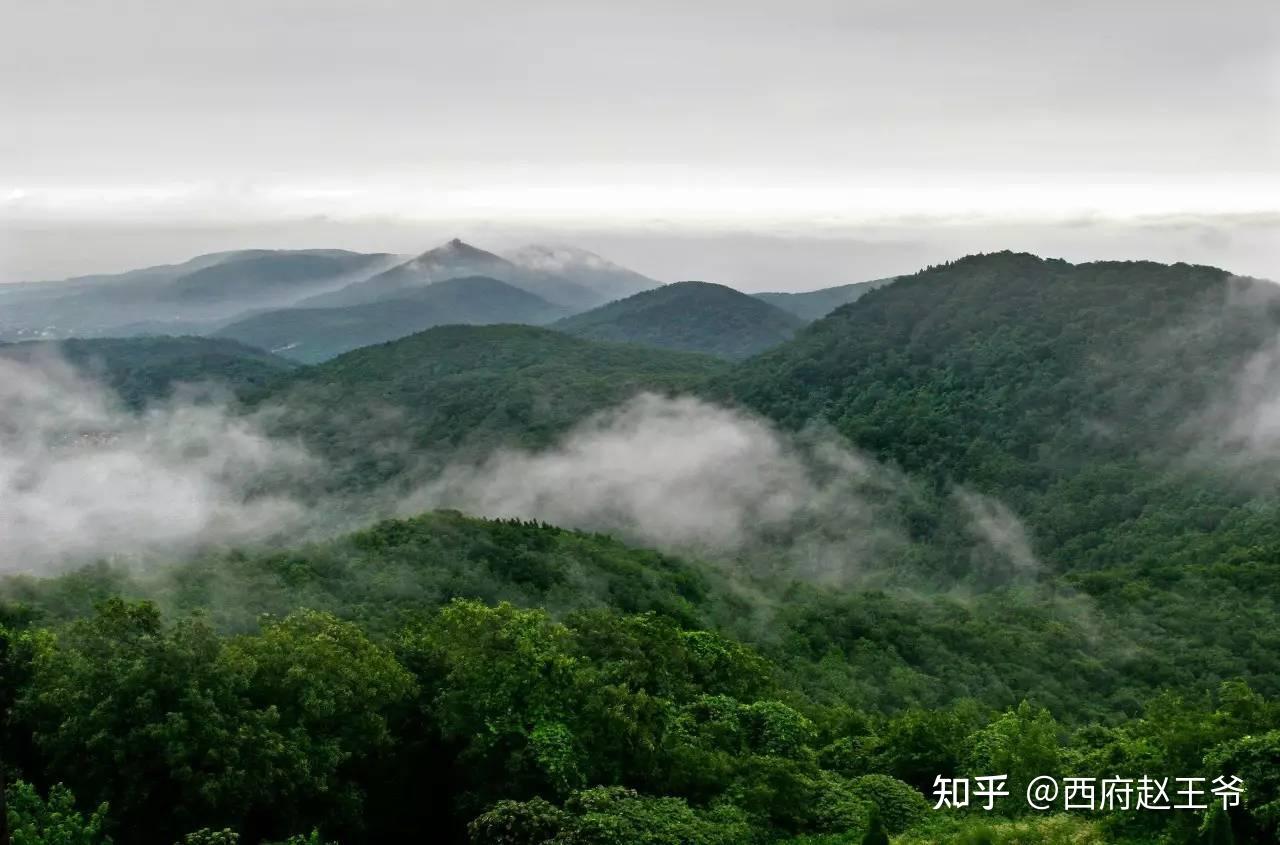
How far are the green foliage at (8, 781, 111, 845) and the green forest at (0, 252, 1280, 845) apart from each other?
85mm

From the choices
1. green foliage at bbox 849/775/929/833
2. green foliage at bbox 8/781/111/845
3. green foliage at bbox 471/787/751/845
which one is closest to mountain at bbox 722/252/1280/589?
green foliage at bbox 849/775/929/833

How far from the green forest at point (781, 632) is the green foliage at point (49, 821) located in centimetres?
8

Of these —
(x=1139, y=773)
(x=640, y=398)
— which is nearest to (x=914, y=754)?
(x=1139, y=773)

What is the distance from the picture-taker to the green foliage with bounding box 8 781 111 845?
17.2 m

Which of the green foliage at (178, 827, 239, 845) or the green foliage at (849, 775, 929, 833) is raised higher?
the green foliage at (178, 827, 239, 845)

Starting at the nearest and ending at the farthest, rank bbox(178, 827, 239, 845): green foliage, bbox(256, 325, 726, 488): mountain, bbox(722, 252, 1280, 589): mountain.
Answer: bbox(178, 827, 239, 845): green foliage, bbox(722, 252, 1280, 589): mountain, bbox(256, 325, 726, 488): mountain

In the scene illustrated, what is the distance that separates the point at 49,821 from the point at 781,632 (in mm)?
57445

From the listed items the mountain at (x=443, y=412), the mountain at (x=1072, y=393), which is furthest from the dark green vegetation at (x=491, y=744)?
the mountain at (x=443, y=412)

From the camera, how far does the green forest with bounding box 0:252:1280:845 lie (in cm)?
2088

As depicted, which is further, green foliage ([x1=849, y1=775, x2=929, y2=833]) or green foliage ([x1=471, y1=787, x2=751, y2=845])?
green foliage ([x1=849, y1=775, x2=929, y2=833])

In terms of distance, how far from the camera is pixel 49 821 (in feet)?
59.3

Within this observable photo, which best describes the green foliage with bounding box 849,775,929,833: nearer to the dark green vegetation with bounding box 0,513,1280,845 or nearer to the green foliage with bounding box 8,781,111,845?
the dark green vegetation with bounding box 0,513,1280,845

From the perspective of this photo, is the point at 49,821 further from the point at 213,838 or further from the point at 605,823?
the point at 605,823

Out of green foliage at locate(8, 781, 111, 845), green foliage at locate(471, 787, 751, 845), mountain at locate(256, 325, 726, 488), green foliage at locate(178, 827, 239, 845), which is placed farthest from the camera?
mountain at locate(256, 325, 726, 488)
